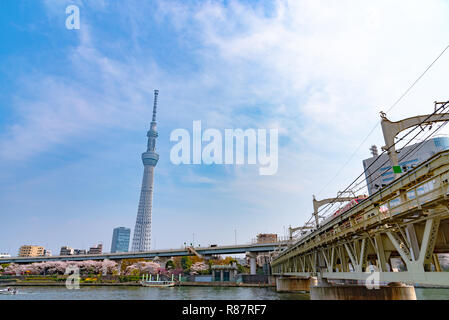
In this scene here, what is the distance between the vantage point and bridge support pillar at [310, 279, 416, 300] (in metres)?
21.0

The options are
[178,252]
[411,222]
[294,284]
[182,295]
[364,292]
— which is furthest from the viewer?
[178,252]

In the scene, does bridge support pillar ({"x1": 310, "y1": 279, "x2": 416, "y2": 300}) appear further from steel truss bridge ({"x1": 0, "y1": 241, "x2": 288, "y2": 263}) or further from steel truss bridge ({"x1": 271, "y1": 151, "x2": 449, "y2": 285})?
steel truss bridge ({"x1": 0, "y1": 241, "x2": 288, "y2": 263})

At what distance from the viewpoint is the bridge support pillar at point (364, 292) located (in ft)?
68.7

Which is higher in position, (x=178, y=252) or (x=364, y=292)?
(x=178, y=252)

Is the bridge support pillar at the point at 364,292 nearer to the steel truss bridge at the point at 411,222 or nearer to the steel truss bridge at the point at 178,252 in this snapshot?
the steel truss bridge at the point at 411,222

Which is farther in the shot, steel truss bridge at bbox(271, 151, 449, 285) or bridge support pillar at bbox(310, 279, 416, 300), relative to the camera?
bridge support pillar at bbox(310, 279, 416, 300)

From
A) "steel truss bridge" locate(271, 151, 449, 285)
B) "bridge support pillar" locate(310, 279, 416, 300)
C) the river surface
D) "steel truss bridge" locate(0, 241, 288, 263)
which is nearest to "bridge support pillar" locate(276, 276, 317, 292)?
the river surface

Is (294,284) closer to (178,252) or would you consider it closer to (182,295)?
(182,295)

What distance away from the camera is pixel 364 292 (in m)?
22.0

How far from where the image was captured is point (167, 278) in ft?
303

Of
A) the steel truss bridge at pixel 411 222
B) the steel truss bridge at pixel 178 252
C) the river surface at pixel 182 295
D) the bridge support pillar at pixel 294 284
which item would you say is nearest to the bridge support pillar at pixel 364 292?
the steel truss bridge at pixel 411 222

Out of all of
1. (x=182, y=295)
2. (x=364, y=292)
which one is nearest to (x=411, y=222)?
(x=364, y=292)

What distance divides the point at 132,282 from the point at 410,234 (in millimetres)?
90083

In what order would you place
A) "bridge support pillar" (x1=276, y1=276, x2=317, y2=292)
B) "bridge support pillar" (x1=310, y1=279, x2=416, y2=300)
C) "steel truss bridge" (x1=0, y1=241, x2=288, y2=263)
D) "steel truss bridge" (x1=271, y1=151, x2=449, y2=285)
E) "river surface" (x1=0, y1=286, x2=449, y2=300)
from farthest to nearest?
"steel truss bridge" (x1=0, y1=241, x2=288, y2=263)
"bridge support pillar" (x1=276, y1=276, x2=317, y2=292)
"river surface" (x1=0, y1=286, x2=449, y2=300)
"bridge support pillar" (x1=310, y1=279, x2=416, y2=300)
"steel truss bridge" (x1=271, y1=151, x2=449, y2=285)
